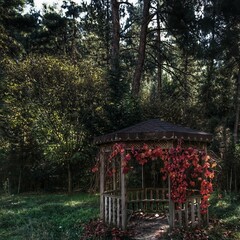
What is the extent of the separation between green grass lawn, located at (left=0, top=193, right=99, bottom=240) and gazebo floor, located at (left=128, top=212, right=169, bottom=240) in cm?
105

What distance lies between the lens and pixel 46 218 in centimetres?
821

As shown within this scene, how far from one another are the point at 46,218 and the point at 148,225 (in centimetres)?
256

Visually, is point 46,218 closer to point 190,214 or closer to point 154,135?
point 190,214

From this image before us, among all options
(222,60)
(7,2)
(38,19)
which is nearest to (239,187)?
(222,60)

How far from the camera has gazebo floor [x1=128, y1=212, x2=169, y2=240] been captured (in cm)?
641

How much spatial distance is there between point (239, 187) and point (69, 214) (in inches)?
232

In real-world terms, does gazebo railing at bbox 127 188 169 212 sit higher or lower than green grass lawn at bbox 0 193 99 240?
higher

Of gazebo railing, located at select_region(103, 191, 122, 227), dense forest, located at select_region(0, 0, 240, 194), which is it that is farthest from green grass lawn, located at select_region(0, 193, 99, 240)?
dense forest, located at select_region(0, 0, 240, 194)

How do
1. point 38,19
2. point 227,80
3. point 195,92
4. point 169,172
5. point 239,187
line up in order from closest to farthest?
point 169,172 → point 239,187 → point 227,80 → point 195,92 → point 38,19

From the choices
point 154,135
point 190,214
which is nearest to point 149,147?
point 154,135

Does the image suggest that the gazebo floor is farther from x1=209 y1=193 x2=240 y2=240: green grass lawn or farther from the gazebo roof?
the gazebo roof

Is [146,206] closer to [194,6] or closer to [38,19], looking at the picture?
[194,6]

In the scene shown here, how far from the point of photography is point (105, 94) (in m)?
12.7

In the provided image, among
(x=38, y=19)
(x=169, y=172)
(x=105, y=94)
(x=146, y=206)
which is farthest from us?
(x=38, y=19)
